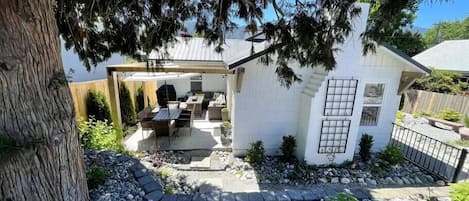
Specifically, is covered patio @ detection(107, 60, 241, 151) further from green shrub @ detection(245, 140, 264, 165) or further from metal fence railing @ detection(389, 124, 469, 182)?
metal fence railing @ detection(389, 124, 469, 182)

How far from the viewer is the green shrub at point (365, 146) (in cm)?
661

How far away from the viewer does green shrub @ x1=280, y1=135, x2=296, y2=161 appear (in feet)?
21.7

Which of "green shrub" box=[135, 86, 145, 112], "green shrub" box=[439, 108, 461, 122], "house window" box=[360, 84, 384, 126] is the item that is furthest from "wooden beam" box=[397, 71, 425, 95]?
"green shrub" box=[135, 86, 145, 112]

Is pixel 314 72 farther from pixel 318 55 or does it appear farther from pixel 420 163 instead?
pixel 420 163

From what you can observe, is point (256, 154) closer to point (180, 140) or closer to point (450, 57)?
point (180, 140)

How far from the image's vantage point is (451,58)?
19.0 metres

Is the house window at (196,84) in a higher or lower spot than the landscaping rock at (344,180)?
higher

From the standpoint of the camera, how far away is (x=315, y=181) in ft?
19.0

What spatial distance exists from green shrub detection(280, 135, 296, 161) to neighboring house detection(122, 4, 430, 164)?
244mm

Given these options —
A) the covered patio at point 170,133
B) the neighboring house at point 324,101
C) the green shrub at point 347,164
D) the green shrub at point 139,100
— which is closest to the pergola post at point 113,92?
the covered patio at point 170,133

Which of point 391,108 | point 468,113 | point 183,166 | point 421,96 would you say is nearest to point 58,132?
point 183,166

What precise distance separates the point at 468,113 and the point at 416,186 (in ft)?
30.9

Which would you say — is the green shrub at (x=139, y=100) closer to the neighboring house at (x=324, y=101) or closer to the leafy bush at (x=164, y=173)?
the neighboring house at (x=324, y=101)

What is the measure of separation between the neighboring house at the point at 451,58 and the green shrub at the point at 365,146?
1692 cm
